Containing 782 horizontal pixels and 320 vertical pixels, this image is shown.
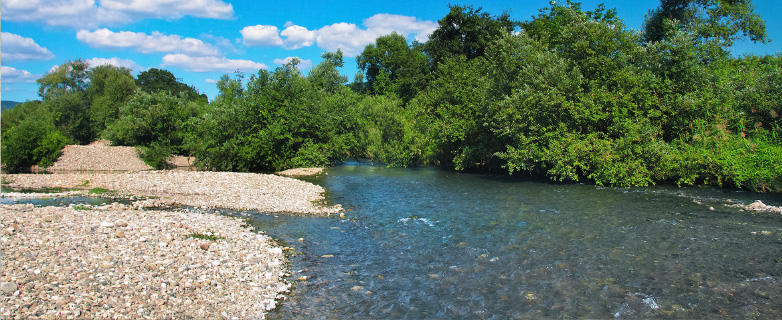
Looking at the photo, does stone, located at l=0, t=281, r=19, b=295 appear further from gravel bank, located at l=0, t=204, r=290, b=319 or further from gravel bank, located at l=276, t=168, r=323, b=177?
gravel bank, located at l=276, t=168, r=323, b=177

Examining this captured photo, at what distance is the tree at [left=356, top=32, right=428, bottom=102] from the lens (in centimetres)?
6731

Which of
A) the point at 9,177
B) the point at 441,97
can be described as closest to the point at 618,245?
the point at 441,97

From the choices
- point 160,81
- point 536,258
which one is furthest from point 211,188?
point 160,81

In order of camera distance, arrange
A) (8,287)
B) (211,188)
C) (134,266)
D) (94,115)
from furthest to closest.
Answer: (94,115) < (211,188) < (134,266) < (8,287)

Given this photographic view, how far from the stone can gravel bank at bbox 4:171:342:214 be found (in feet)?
39.6

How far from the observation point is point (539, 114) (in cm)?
2881


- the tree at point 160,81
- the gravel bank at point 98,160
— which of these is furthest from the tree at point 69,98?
the gravel bank at point 98,160

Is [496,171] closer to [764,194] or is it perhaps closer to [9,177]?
[764,194]

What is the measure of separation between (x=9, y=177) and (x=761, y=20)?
5863 cm

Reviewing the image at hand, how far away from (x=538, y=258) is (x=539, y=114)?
17623mm

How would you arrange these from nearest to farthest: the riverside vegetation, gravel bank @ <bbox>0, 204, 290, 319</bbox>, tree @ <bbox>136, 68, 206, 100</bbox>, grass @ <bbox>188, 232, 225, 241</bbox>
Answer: gravel bank @ <bbox>0, 204, 290, 319</bbox>, grass @ <bbox>188, 232, 225, 241</bbox>, the riverside vegetation, tree @ <bbox>136, 68, 206, 100</bbox>

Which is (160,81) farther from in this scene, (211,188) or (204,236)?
(204,236)

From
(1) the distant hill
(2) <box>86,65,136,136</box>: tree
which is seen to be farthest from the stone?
(1) the distant hill

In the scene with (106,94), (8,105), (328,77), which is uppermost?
(328,77)
